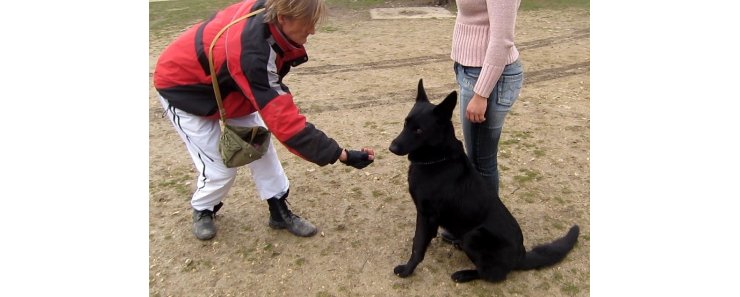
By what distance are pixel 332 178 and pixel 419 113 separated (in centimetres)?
169

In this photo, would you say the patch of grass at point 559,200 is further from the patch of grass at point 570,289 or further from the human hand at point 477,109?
the human hand at point 477,109

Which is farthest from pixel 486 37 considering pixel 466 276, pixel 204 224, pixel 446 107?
pixel 204 224

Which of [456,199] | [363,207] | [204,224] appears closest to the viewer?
[456,199]

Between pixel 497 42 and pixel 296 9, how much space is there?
3.25 feet

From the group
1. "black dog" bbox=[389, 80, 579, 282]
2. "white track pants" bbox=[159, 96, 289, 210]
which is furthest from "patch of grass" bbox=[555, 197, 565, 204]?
"white track pants" bbox=[159, 96, 289, 210]

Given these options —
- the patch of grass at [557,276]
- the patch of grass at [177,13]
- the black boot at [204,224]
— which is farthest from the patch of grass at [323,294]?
the patch of grass at [177,13]

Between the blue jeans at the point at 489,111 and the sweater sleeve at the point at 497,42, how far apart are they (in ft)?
0.47

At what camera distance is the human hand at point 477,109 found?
2.61m

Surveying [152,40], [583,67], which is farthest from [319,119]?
[152,40]

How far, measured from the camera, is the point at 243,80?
2600mm

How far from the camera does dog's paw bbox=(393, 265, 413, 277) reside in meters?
3.06

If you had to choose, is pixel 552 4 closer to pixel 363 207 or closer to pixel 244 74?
pixel 363 207

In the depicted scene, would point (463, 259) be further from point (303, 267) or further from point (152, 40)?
point (152, 40)

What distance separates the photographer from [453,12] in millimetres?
12148
